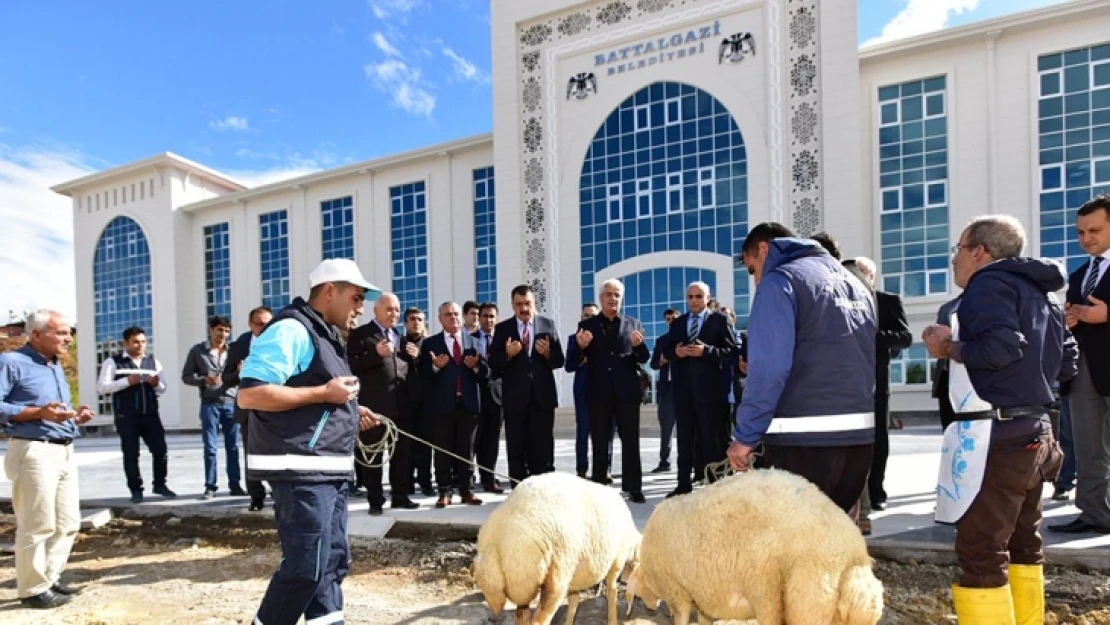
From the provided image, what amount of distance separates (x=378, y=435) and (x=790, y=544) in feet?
17.1

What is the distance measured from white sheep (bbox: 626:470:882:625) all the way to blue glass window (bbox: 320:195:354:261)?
26.1 metres

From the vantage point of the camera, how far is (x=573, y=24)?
70.1 ft

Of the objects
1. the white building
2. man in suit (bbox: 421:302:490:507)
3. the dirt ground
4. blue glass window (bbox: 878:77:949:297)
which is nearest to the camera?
the dirt ground

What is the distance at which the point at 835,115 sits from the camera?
1756 centimetres

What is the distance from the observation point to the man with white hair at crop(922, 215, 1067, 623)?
2.77 m

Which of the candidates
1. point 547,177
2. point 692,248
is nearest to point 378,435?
point 692,248

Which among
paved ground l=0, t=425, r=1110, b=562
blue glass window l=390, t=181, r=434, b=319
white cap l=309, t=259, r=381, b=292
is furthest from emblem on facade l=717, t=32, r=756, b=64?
white cap l=309, t=259, r=381, b=292

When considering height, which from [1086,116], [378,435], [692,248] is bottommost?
[378,435]

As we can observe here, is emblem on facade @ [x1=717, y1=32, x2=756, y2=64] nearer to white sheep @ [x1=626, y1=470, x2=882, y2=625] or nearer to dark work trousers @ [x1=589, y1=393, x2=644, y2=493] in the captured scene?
dark work trousers @ [x1=589, y1=393, x2=644, y2=493]

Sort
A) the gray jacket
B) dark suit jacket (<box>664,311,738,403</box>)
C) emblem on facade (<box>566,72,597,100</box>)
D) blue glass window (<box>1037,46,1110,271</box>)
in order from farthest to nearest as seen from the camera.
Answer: emblem on facade (<box>566,72,597,100</box>), blue glass window (<box>1037,46,1110,271</box>), the gray jacket, dark suit jacket (<box>664,311,738,403</box>)

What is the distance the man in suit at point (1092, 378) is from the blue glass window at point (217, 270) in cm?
3139

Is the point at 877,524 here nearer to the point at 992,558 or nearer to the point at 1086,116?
the point at 992,558

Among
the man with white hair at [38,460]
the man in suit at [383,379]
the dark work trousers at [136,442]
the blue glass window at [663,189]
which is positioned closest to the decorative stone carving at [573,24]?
the blue glass window at [663,189]

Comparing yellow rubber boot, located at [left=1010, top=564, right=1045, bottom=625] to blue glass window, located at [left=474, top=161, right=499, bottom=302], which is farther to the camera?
blue glass window, located at [left=474, top=161, right=499, bottom=302]
